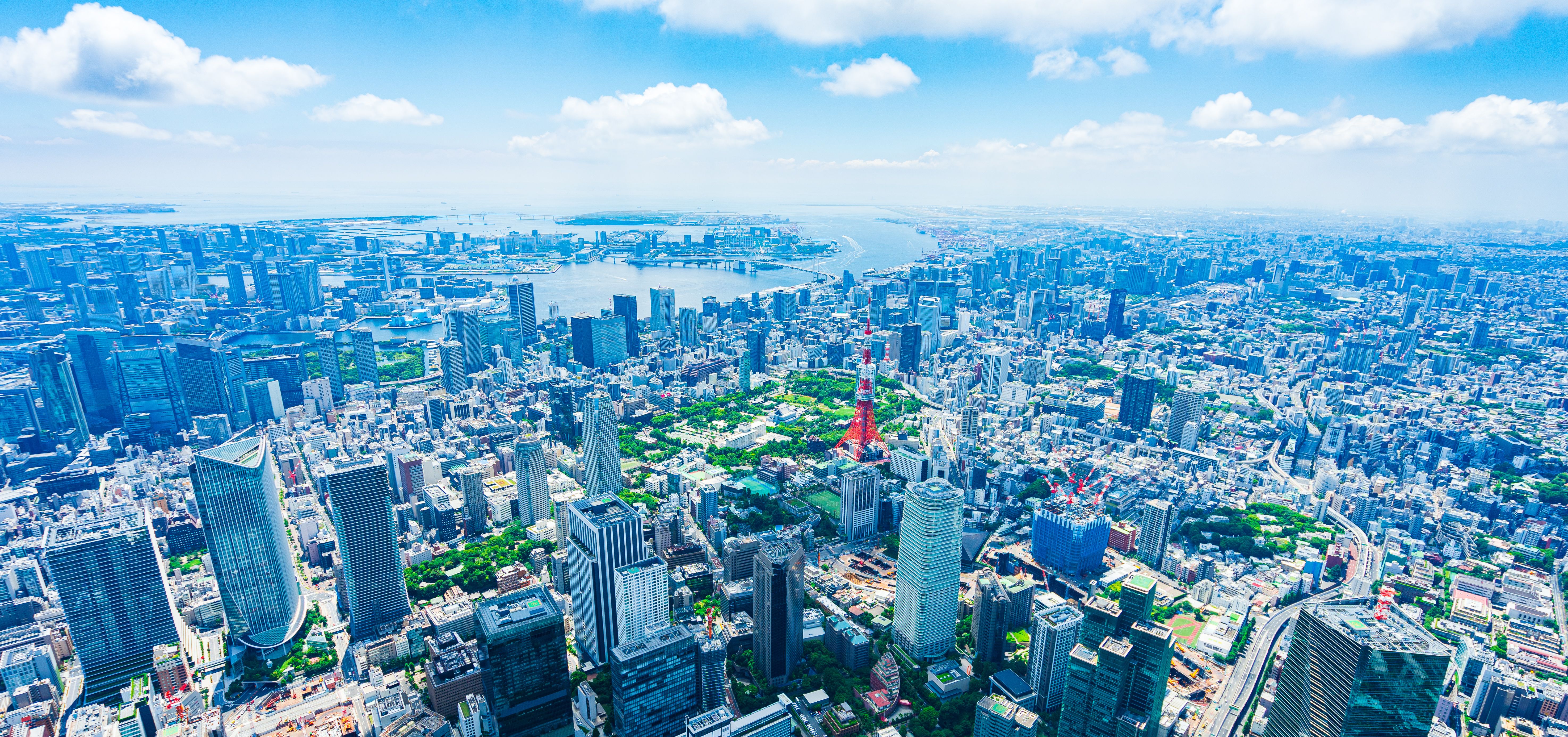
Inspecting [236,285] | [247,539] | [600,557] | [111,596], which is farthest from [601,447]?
[236,285]

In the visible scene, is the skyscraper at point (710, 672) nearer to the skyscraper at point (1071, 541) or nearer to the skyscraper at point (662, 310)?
the skyscraper at point (1071, 541)

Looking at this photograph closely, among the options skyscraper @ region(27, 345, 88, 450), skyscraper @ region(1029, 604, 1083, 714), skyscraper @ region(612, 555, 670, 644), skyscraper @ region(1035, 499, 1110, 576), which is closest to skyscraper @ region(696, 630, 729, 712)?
skyscraper @ region(612, 555, 670, 644)

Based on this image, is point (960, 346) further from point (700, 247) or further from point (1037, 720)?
point (700, 247)

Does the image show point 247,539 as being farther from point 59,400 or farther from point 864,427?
point 59,400

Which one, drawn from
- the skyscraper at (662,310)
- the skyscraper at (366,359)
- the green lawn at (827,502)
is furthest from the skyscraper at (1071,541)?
the skyscraper at (662,310)

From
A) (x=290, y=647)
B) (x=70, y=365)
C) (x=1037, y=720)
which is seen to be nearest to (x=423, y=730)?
(x=290, y=647)
